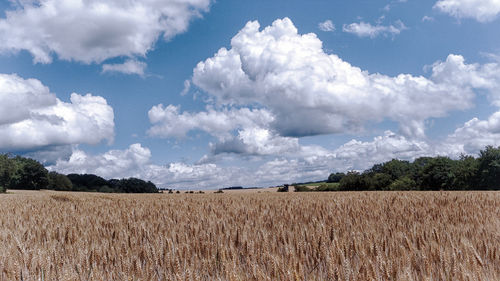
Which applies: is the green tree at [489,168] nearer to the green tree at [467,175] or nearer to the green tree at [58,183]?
the green tree at [467,175]

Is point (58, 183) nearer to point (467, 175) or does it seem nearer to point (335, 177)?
point (335, 177)

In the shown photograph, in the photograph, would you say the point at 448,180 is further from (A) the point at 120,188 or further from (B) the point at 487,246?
(B) the point at 487,246

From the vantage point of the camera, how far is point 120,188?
299 feet

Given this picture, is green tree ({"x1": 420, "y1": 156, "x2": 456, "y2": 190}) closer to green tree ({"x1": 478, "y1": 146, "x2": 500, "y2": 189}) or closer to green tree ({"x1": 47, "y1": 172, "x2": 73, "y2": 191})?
green tree ({"x1": 478, "y1": 146, "x2": 500, "y2": 189})

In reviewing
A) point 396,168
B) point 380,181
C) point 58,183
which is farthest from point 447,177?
point 58,183

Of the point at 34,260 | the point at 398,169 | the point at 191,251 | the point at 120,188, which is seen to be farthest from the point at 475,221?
the point at 398,169

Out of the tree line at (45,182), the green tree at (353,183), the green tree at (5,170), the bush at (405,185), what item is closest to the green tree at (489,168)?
the bush at (405,185)

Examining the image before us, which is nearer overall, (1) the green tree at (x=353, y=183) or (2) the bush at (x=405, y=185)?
(2) the bush at (x=405, y=185)

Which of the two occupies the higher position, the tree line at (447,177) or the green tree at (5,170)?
the green tree at (5,170)

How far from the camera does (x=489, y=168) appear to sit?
238 feet

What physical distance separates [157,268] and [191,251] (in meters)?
0.58

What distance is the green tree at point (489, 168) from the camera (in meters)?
70.9

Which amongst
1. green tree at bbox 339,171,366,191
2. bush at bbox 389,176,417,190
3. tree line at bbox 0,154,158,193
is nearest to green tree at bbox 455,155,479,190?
bush at bbox 389,176,417,190

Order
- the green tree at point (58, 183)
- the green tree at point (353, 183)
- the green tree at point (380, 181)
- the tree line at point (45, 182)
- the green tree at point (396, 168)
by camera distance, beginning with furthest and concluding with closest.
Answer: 1. the green tree at point (396, 168)
2. the green tree at point (58, 183)
3. the tree line at point (45, 182)
4. the green tree at point (380, 181)
5. the green tree at point (353, 183)
